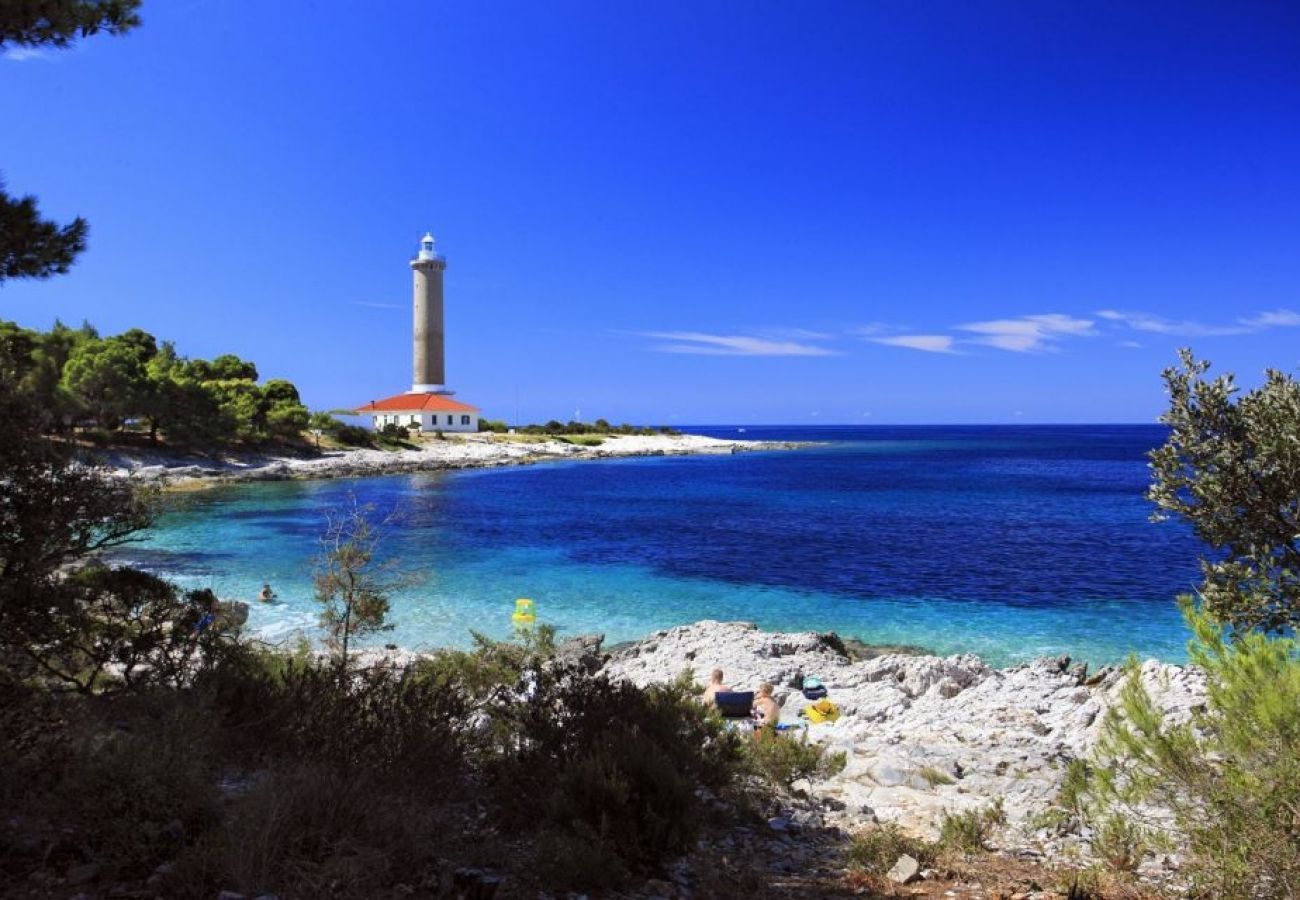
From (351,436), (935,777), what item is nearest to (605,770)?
(935,777)

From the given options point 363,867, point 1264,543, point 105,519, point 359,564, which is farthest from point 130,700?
point 1264,543

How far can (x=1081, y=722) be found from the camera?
9.77 metres

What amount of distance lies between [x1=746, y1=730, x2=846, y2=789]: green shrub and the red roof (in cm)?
7968

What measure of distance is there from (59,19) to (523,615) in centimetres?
1489

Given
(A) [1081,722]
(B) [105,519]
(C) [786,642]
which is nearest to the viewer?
(B) [105,519]

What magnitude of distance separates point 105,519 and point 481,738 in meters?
3.74

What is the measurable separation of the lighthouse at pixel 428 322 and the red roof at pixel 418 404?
1301 mm

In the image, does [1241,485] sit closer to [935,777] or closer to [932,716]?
[935,777]

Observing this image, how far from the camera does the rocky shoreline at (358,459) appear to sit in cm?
4738

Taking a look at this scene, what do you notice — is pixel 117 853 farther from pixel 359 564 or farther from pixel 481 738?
pixel 359 564

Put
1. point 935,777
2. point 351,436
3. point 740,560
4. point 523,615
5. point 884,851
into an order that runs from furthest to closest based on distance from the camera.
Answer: point 351,436
point 740,560
point 523,615
point 935,777
point 884,851

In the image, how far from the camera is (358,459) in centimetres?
6234

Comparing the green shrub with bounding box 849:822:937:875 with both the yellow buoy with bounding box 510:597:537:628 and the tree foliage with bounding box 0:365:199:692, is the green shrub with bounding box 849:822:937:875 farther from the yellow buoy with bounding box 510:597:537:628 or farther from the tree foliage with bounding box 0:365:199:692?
the yellow buoy with bounding box 510:597:537:628

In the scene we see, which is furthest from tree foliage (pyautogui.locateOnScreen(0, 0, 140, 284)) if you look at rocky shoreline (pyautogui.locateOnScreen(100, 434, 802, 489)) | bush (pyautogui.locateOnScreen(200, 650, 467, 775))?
rocky shoreline (pyautogui.locateOnScreen(100, 434, 802, 489))
